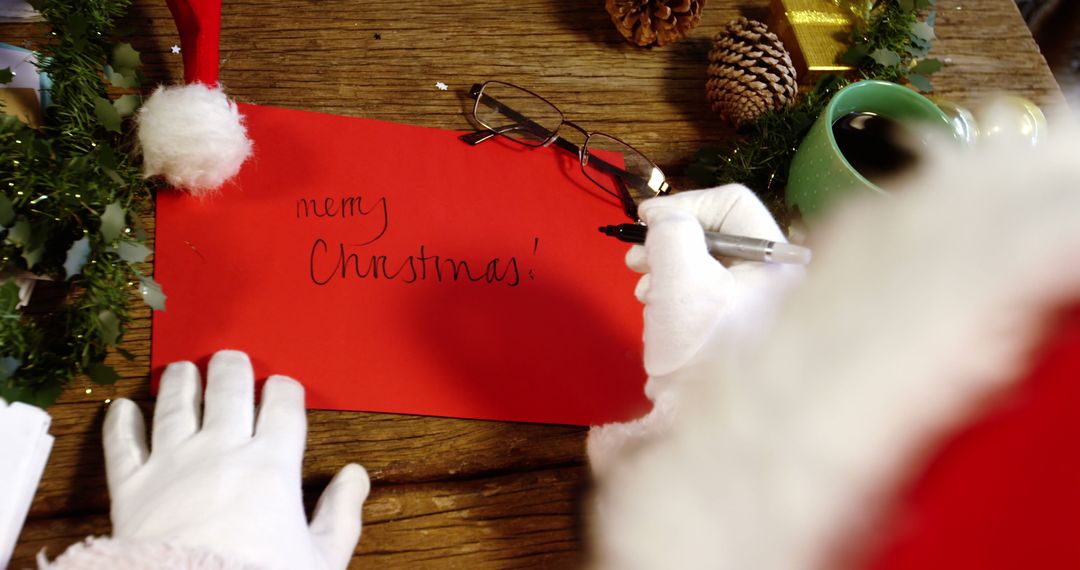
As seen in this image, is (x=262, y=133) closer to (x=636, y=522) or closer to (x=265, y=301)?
(x=265, y=301)

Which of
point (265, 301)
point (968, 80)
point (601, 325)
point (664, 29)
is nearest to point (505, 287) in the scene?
point (601, 325)

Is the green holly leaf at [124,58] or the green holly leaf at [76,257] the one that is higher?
the green holly leaf at [124,58]

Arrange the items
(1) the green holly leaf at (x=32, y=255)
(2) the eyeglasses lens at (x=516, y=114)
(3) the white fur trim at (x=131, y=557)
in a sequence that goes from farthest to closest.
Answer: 1. (2) the eyeglasses lens at (x=516, y=114)
2. (1) the green holly leaf at (x=32, y=255)
3. (3) the white fur trim at (x=131, y=557)

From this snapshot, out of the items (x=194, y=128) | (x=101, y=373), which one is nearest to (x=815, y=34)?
(x=194, y=128)

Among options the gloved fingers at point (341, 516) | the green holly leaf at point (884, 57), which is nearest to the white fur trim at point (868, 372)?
the gloved fingers at point (341, 516)

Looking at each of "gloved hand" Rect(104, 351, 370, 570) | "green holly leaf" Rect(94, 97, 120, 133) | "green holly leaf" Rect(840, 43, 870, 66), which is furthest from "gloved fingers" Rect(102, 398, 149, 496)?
"green holly leaf" Rect(840, 43, 870, 66)

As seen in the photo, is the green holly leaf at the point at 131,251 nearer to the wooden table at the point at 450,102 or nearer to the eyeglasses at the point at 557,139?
the wooden table at the point at 450,102
